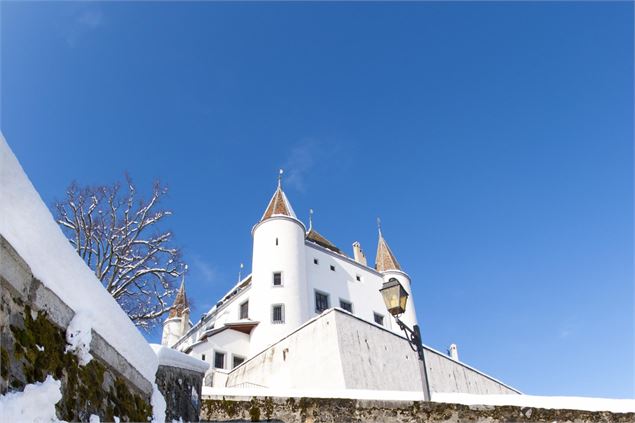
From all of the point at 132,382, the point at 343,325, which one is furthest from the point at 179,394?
the point at 343,325

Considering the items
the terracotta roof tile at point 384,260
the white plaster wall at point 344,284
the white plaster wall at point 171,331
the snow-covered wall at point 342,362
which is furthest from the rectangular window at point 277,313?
the white plaster wall at point 171,331

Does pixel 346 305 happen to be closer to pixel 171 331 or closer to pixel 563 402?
pixel 171 331

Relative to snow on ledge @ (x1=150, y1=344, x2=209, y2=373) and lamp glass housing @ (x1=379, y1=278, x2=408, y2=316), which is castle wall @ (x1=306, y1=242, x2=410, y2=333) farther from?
snow on ledge @ (x1=150, y1=344, x2=209, y2=373)

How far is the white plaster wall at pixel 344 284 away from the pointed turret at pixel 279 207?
260 cm

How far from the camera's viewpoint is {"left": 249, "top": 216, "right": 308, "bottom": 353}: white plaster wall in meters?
25.9

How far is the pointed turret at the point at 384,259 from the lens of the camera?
3553 cm

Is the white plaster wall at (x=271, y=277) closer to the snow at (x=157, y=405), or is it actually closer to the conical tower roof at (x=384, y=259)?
the conical tower roof at (x=384, y=259)

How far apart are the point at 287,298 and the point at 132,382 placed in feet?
75.5

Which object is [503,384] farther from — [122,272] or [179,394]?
[179,394]

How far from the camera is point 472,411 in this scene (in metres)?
7.61

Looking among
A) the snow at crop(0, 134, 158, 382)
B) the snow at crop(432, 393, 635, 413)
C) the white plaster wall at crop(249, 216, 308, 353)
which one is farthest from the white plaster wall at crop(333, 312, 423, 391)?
the snow at crop(0, 134, 158, 382)

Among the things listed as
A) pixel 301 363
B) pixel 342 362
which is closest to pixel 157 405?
pixel 342 362

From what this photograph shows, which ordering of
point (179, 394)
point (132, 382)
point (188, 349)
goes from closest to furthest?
point (132, 382)
point (179, 394)
point (188, 349)

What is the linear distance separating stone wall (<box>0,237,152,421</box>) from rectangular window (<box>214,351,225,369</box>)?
22.2 metres
